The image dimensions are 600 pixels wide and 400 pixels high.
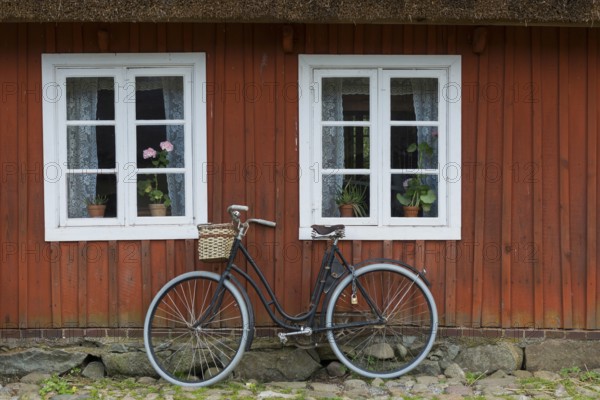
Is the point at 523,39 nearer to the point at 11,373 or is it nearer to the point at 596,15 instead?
the point at 596,15

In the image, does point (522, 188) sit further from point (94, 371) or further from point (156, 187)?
point (94, 371)

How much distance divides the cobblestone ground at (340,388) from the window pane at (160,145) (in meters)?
1.65

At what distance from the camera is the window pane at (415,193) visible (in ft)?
20.7

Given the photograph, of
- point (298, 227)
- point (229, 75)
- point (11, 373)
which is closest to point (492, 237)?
point (298, 227)

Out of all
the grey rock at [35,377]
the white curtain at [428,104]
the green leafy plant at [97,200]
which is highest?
the white curtain at [428,104]

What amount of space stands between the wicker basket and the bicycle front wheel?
37.8 inches

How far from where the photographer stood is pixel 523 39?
6227 mm

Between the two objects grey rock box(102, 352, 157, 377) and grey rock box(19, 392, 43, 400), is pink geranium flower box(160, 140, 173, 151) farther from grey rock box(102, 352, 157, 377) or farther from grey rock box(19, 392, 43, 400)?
grey rock box(19, 392, 43, 400)

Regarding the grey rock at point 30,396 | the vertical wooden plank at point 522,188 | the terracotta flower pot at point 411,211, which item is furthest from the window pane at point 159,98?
the vertical wooden plank at point 522,188

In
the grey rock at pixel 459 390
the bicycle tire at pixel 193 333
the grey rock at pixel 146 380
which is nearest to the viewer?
the grey rock at pixel 459 390

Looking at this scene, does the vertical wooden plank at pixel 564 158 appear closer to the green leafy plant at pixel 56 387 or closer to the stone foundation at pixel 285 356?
the stone foundation at pixel 285 356

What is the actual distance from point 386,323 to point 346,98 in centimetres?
175

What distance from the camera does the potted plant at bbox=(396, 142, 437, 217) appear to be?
20.6 feet

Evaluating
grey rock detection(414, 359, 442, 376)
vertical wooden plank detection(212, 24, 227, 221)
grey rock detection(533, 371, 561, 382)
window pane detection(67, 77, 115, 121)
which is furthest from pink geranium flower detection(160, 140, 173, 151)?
grey rock detection(533, 371, 561, 382)
